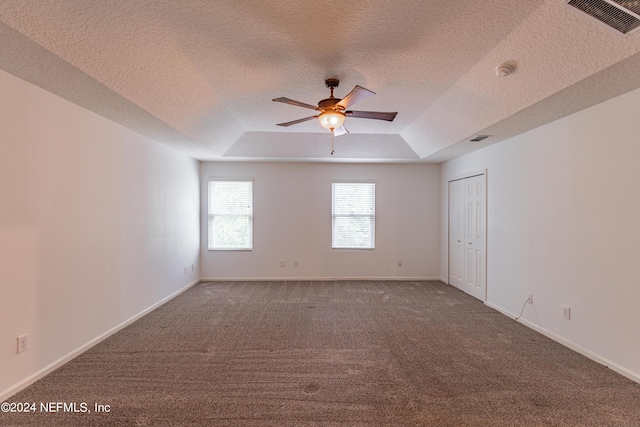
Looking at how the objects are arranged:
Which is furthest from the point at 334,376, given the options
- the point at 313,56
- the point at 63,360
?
the point at 313,56

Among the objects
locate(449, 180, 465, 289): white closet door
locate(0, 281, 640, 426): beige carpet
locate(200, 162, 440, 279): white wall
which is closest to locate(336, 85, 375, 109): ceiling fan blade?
locate(0, 281, 640, 426): beige carpet

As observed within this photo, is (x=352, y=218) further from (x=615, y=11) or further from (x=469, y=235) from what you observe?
(x=615, y=11)

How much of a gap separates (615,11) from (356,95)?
1657mm

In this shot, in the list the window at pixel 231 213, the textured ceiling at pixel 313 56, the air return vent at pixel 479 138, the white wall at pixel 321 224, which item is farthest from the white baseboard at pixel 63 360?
the air return vent at pixel 479 138

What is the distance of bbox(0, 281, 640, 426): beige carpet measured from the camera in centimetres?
201

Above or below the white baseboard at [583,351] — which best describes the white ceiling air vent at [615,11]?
above

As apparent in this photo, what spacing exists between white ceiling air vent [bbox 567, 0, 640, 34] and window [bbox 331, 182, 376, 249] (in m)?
4.37

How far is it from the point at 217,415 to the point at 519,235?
157 inches

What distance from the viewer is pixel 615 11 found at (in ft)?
5.70

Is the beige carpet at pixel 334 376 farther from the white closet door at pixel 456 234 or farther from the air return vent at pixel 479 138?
the air return vent at pixel 479 138

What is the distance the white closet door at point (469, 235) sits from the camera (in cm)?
461

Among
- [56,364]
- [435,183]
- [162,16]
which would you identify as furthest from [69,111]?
[435,183]

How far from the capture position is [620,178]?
2543mm

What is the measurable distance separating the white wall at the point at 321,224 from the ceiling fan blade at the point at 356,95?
346 centimetres
